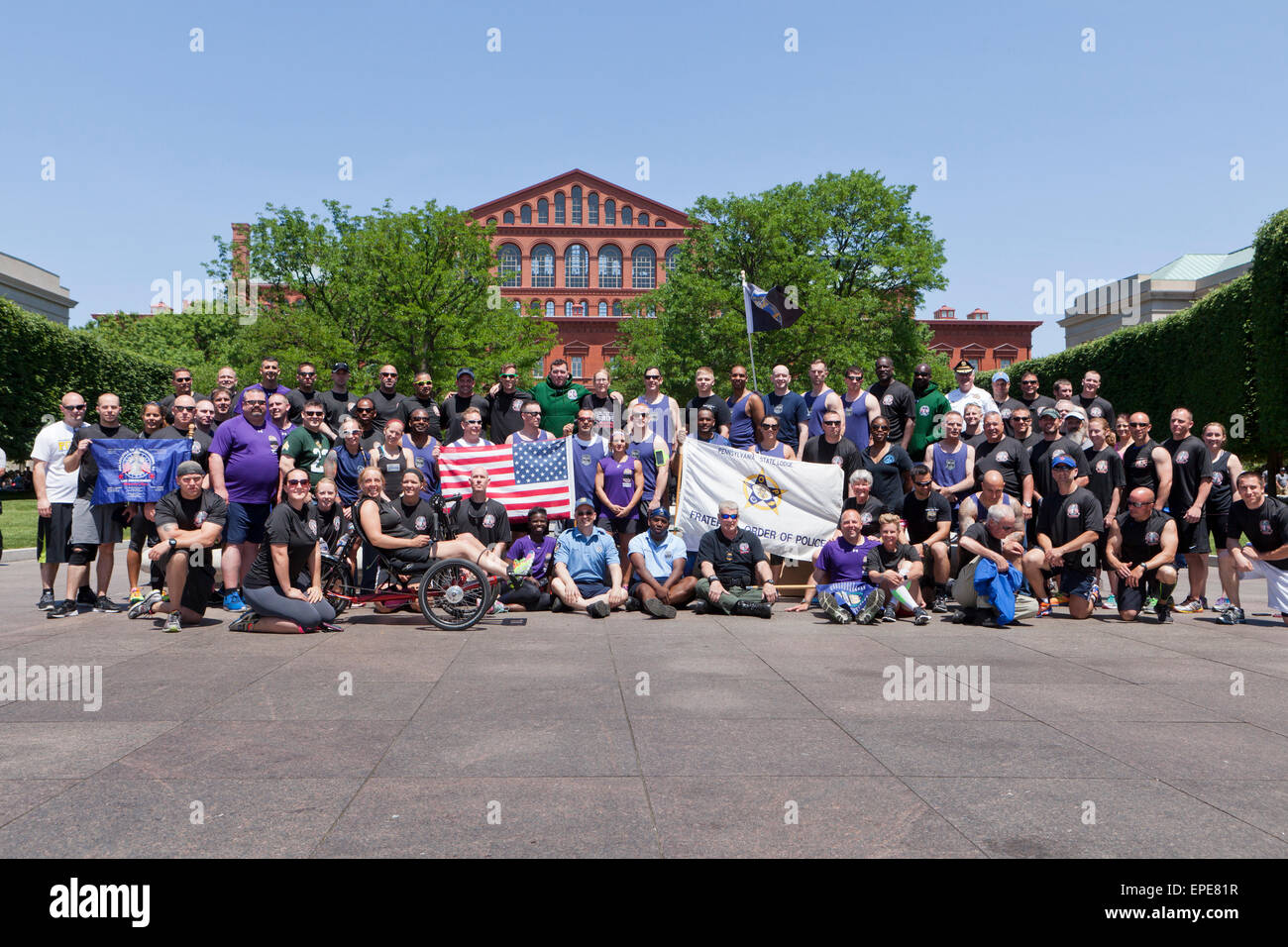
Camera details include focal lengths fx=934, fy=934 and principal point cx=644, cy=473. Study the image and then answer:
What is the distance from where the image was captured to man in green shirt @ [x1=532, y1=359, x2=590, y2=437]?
13.0m

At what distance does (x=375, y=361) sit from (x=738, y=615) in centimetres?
3398

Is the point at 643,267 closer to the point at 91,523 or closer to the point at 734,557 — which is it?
the point at 734,557

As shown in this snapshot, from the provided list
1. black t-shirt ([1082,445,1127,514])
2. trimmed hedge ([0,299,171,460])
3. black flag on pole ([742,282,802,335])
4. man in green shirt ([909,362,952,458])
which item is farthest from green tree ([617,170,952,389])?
black t-shirt ([1082,445,1127,514])

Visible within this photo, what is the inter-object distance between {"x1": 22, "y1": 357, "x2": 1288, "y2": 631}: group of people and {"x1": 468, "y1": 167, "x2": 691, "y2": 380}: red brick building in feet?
276

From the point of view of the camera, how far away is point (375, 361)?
41250 millimetres

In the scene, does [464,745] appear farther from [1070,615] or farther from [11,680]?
[1070,615]

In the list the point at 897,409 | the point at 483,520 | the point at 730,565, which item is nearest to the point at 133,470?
the point at 483,520

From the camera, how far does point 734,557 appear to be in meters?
10.9

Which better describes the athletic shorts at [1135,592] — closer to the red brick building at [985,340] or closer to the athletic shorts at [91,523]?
the athletic shorts at [91,523]

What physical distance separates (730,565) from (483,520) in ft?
9.48

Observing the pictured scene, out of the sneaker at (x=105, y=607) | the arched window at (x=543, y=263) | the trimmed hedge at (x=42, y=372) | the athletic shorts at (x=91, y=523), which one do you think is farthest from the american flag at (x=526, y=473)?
Result: the arched window at (x=543, y=263)

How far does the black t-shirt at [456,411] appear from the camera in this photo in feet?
40.2

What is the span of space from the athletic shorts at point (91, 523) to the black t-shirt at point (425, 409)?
3413mm
